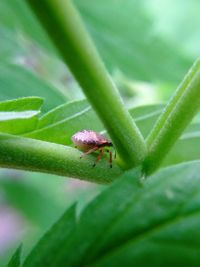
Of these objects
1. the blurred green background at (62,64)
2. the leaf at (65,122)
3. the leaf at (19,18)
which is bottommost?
the blurred green background at (62,64)

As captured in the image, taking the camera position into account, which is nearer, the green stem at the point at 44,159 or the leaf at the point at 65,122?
the green stem at the point at 44,159

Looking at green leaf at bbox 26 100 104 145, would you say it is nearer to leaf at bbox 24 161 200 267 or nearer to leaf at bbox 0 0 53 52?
leaf at bbox 24 161 200 267

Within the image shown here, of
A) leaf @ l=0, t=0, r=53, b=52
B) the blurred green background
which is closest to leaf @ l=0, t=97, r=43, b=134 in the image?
the blurred green background

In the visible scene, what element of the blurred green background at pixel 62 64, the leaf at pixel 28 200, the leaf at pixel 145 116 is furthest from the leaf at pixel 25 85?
the leaf at pixel 28 200

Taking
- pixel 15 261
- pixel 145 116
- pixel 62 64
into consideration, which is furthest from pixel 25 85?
pixel 62 64

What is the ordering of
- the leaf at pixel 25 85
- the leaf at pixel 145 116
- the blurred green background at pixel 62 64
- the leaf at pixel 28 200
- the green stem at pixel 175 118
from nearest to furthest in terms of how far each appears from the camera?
1. the green stem at pixel 175 118
2. the leaf at pixel 145 116
3. the leaf at pixel 25 85
4. the blurred green background at pixel 62 64
5. the leaf at pixel 28 200

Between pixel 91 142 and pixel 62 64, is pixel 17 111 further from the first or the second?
pixel 62 64

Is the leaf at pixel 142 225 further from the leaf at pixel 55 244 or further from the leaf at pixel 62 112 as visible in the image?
the leaf at pixel 62 112
